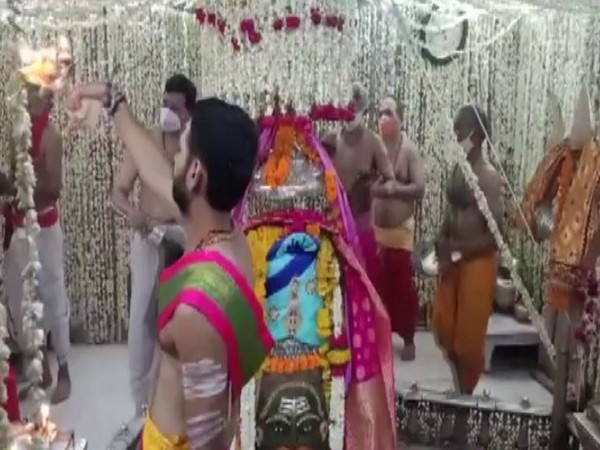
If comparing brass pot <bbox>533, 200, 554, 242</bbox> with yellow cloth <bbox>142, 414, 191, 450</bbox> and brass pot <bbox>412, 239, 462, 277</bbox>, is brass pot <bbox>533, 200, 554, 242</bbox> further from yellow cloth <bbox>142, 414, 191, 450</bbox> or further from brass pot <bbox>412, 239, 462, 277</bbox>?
yellow cloth <bbox>142, 414, 191, 450</bbox>

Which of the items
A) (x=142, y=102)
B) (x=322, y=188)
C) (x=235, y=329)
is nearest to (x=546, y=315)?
(x=322, y=188)

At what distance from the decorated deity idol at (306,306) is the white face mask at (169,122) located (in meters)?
0.77

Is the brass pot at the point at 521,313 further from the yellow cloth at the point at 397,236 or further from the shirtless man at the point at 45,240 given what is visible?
the shirtless man at the point at 45,240

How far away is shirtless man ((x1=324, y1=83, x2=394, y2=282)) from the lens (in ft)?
13.7

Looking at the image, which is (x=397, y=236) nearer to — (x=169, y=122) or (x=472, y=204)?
(x=472, y=204)

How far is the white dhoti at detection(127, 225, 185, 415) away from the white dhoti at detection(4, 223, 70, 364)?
490 mm

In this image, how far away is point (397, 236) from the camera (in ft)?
15.2

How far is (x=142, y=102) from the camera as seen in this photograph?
183 inches

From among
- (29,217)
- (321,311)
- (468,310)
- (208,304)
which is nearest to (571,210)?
(468,310)

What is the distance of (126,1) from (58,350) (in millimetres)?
1463

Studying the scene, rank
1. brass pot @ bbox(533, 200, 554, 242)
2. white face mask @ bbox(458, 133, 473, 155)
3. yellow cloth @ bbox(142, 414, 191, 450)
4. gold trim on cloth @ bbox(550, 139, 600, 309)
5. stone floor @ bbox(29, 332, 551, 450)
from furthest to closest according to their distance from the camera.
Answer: white face mask @ bbox(458, 133, 473, 155), stone floor @ bbox(29, 332, 551, 450), brass pot @ bbox(533, 200, 554, 242), gold trim on cloth @ bbox(550, 139, 600, 309), yellow cloth @ bbox(142, 414, 191, 450)

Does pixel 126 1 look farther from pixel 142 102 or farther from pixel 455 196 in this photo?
pixel 455 196

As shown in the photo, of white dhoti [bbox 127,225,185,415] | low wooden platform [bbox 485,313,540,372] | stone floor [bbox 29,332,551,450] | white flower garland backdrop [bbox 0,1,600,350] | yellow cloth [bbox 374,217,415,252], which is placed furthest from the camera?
low wooden platform [bbox 485,313,540,372]

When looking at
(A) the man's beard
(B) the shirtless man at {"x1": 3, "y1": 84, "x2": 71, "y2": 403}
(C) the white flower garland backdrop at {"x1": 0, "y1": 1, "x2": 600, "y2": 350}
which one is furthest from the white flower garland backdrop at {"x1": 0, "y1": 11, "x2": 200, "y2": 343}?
(A) the man's beard
